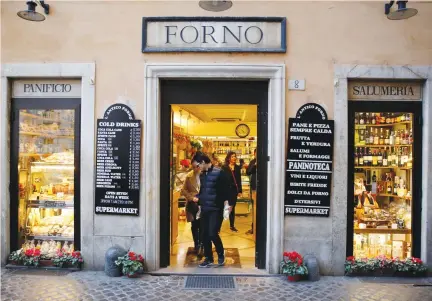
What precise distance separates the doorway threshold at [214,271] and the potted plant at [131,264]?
0.30m

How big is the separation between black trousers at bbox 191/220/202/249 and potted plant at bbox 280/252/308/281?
2.10m

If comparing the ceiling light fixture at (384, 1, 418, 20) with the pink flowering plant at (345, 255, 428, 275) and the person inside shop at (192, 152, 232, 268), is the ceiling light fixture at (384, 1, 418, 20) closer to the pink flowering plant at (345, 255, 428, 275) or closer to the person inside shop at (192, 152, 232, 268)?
the person inside shop at (192, 152, 232, 268)

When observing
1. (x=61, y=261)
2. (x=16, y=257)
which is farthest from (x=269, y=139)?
(x=16, y=257)

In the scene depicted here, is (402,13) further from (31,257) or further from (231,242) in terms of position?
(31,257)

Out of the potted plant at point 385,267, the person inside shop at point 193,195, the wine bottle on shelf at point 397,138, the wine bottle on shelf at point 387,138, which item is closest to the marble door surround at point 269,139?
the person inside shop at point 193,195

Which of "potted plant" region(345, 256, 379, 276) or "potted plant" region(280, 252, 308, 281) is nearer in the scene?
"potted plant" region(280, 252, 308, 281)

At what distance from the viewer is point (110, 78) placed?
6.25 metres

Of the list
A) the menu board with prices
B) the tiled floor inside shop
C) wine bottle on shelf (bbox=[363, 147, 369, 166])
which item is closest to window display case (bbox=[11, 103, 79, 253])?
the menu board with prices

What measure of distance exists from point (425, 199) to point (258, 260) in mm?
3093

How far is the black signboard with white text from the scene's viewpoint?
20.1 ft

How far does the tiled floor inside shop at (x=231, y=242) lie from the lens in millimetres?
6894

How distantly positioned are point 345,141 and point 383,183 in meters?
1.20

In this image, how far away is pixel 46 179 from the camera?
22.4 ft

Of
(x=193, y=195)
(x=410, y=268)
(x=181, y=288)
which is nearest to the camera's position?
(x=181, y=288)
